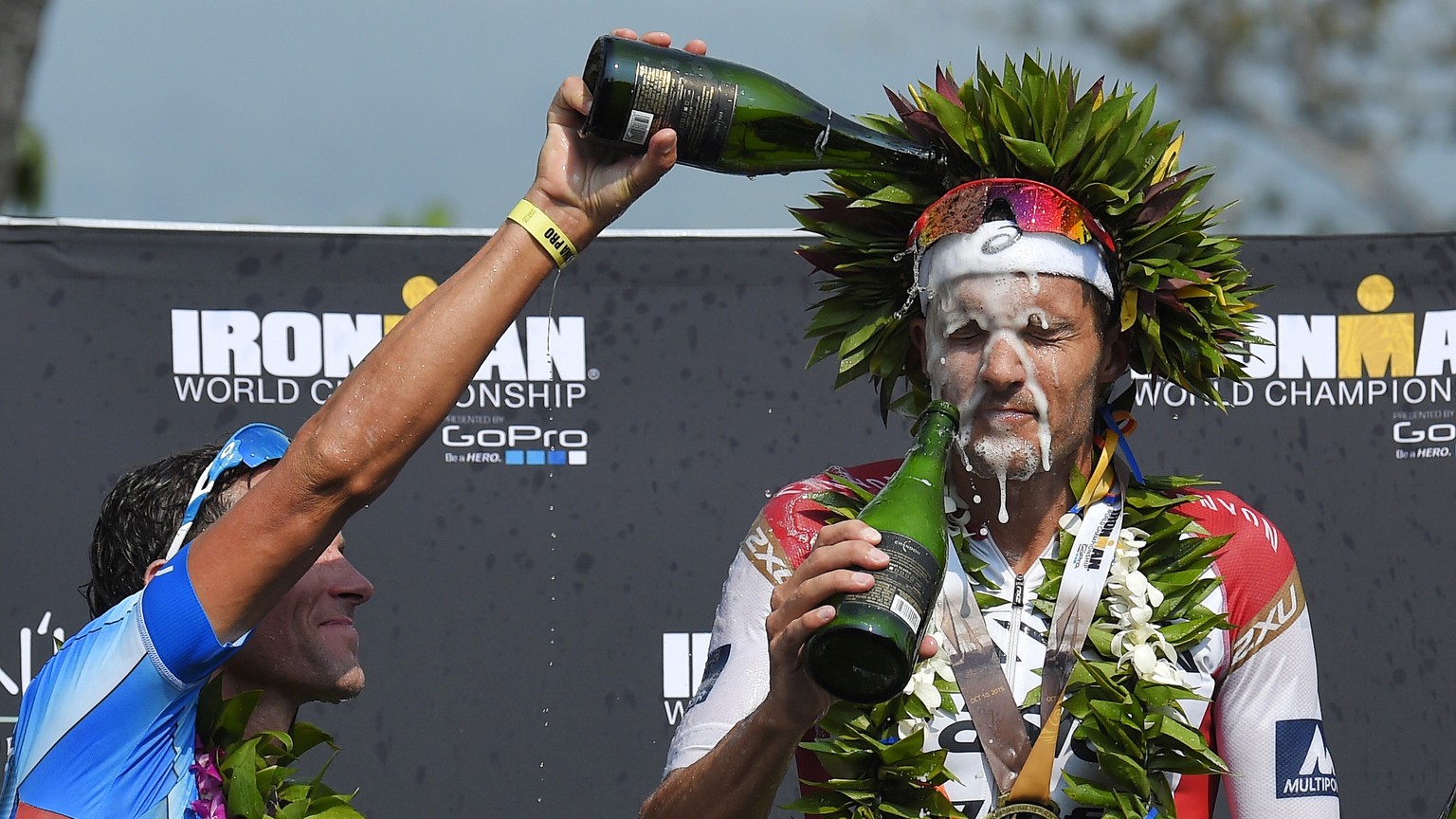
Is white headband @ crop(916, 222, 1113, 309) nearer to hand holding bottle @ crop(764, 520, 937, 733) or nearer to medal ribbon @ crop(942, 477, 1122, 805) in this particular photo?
medal ribbon @ crop(942, 477, 1122, 805)

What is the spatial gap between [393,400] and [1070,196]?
1.28 metres

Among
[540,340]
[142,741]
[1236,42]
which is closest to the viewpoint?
[142,741]

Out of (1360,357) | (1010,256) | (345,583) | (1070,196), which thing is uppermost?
(1070,196)

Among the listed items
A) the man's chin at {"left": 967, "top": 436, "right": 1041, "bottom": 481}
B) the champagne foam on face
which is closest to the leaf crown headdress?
the champagne foam on face

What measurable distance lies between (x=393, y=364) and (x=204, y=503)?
0.86 m

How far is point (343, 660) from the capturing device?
2557 mm

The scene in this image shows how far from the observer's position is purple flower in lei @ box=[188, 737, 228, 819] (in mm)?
2252

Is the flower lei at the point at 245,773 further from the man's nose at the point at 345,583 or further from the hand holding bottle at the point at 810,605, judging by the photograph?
the hand holding bottle at the point at 810,605

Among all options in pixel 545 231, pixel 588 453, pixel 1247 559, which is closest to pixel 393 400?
pixel 545 231

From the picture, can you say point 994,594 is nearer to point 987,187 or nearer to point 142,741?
point 987,187

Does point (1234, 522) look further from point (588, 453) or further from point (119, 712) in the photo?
point (588, 453)

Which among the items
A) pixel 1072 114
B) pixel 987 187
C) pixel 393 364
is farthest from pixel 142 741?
pixel 1072 114

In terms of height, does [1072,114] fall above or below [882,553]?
above

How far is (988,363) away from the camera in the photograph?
2449 millimetres
